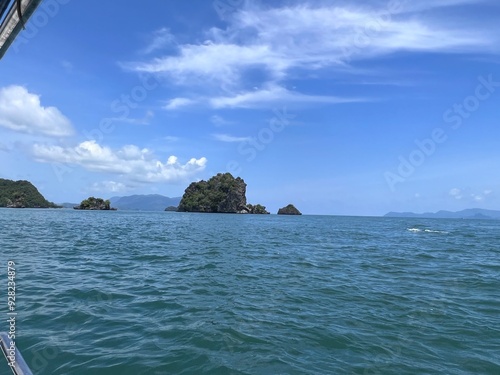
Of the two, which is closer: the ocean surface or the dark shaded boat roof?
the dark shaded boat roof

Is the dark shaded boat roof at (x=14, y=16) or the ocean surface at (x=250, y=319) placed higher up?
the dark shaded boat roof at (x=14, y=16)

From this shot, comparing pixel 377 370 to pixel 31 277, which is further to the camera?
pixel 31 277

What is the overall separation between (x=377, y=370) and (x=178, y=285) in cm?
1024

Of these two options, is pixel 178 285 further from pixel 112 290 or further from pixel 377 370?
pixel 377 370

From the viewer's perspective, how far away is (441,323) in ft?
35.9

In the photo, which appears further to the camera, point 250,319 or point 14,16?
point 250,319

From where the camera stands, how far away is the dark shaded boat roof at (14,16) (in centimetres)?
301

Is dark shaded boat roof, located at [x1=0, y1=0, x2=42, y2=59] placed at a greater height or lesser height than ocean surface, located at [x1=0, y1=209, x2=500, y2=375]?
greater

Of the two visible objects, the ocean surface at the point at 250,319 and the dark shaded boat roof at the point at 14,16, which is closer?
the dark shaded boat roof at the point at 14,16

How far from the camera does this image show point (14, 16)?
3143 mm

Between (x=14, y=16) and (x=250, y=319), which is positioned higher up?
(x=14, y=16)

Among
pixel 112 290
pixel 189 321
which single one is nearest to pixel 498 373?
pixel 189 321

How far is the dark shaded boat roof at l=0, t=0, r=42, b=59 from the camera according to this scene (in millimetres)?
3014

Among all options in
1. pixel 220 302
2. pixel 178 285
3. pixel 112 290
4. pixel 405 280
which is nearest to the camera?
pixel 220 302
